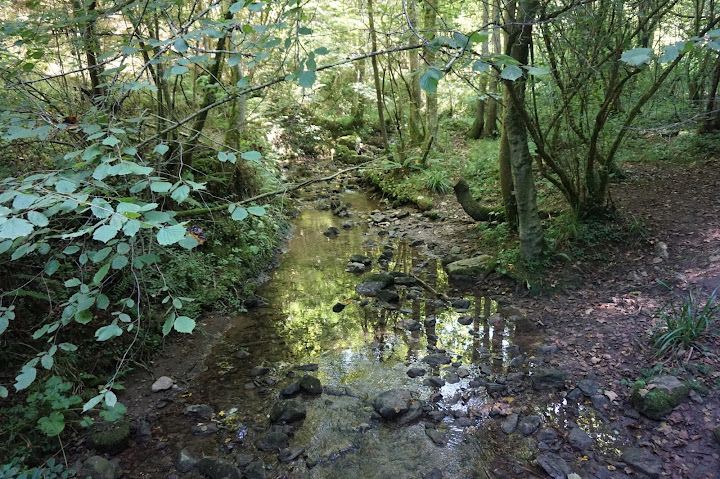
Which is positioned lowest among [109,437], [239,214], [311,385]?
[311,385]

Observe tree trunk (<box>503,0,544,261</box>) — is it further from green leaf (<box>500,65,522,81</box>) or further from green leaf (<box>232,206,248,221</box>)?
green leaf (<box>232,206,248,221</box>)

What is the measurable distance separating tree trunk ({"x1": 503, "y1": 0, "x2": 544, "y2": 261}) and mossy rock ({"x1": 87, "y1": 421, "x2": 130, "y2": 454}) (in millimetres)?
5885

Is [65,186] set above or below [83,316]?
above

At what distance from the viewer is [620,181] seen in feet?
28.8

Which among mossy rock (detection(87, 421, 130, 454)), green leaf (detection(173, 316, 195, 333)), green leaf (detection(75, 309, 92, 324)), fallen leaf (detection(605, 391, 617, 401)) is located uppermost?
green leaf (detection(173, 316, 195, 333))

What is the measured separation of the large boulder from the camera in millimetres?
7285

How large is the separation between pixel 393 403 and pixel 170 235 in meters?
3.30

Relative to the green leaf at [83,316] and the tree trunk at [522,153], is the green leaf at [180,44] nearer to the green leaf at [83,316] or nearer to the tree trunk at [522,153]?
the green leaf at [83,316]

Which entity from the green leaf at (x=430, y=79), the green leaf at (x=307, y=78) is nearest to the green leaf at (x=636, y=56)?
the green leaf at (x=430, y=79)

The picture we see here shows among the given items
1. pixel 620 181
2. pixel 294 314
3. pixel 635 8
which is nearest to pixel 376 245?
pixel 294 314

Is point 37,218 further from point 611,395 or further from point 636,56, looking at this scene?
point 611,395

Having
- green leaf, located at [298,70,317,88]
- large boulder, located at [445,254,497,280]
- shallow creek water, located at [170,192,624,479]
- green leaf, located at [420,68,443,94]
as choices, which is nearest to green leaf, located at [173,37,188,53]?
green leaf, located at [298,70,317,88]

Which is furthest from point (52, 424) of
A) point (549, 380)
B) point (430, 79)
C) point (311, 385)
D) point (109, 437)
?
point (549, 380)

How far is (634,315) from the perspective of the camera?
527cm
